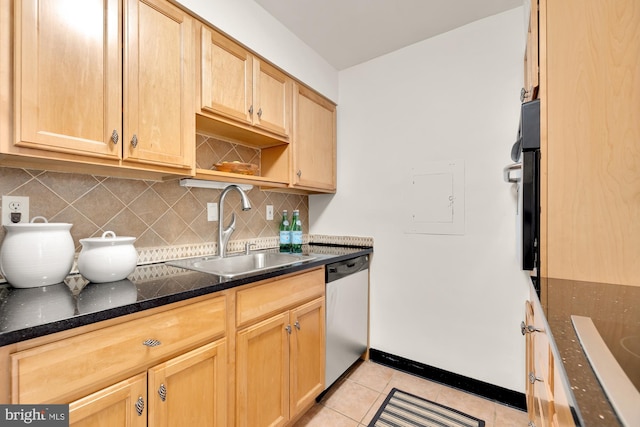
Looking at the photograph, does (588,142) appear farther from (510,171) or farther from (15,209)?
(15,209)

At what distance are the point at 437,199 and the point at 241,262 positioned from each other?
55.9 inches

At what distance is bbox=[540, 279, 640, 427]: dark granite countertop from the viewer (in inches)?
16.3

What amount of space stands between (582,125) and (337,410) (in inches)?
73.0

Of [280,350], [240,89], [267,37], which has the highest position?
[267,37]

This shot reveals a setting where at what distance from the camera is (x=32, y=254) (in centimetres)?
97

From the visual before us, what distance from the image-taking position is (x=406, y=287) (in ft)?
6.96

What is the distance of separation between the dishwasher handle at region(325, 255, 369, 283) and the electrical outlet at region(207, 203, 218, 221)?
0.81m

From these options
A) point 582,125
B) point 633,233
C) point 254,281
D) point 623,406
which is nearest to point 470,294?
point 633,233

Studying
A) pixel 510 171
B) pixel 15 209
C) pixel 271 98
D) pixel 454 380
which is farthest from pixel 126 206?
pixel 454 380

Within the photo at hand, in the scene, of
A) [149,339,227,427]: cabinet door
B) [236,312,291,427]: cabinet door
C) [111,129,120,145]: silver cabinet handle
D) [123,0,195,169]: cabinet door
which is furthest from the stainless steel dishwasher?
[111,129,120,145]: silver cabinet handle

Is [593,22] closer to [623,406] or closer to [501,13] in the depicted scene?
[501,13]

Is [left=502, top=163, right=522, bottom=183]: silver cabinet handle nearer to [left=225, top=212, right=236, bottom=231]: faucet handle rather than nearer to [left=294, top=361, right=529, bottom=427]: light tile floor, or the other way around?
[left=294, top=361, right=529, bottom=427]: light tile floor

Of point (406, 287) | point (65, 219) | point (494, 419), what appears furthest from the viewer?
point (406, 287)

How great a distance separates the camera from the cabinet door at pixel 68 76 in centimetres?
92
